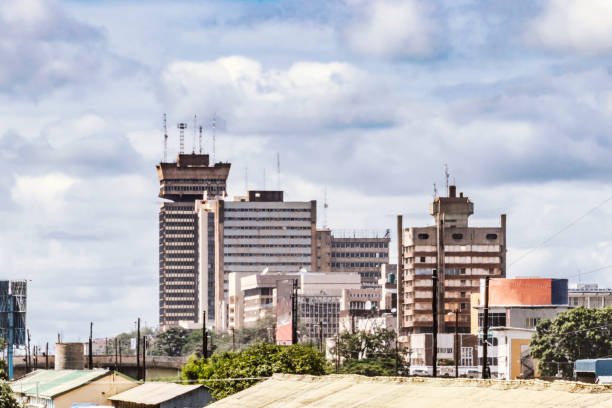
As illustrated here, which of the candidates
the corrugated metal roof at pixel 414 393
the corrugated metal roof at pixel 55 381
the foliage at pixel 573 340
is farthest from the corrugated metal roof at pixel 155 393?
the foliage at pixel 573 340

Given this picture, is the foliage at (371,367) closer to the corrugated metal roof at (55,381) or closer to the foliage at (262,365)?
the corrugated metal roof at (55,381)

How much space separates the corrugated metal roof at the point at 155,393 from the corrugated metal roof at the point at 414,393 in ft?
57.8

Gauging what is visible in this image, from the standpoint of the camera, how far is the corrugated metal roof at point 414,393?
44062 mm

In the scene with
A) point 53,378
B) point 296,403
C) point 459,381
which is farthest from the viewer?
point 53,378

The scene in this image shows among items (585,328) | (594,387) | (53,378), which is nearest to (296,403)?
(594,387)

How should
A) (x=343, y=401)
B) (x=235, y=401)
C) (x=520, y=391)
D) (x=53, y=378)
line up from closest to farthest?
(x=520, y=391) → (x=343, y=401) → (x=235, y=401) → (x=53, y=378)

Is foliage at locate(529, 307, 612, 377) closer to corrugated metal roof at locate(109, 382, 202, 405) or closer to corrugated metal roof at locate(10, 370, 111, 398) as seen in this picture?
corrugated metal roof at locate(10, 370, 111, 398)

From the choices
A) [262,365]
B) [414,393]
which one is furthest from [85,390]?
[414,393]

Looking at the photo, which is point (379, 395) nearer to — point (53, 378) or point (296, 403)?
point (296, 403)

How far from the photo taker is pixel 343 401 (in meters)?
56.6

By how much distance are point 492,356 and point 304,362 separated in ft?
335

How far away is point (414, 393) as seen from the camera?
2106 inches

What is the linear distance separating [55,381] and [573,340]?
2657 inches

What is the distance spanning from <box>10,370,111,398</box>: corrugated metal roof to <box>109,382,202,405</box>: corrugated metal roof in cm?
1161
